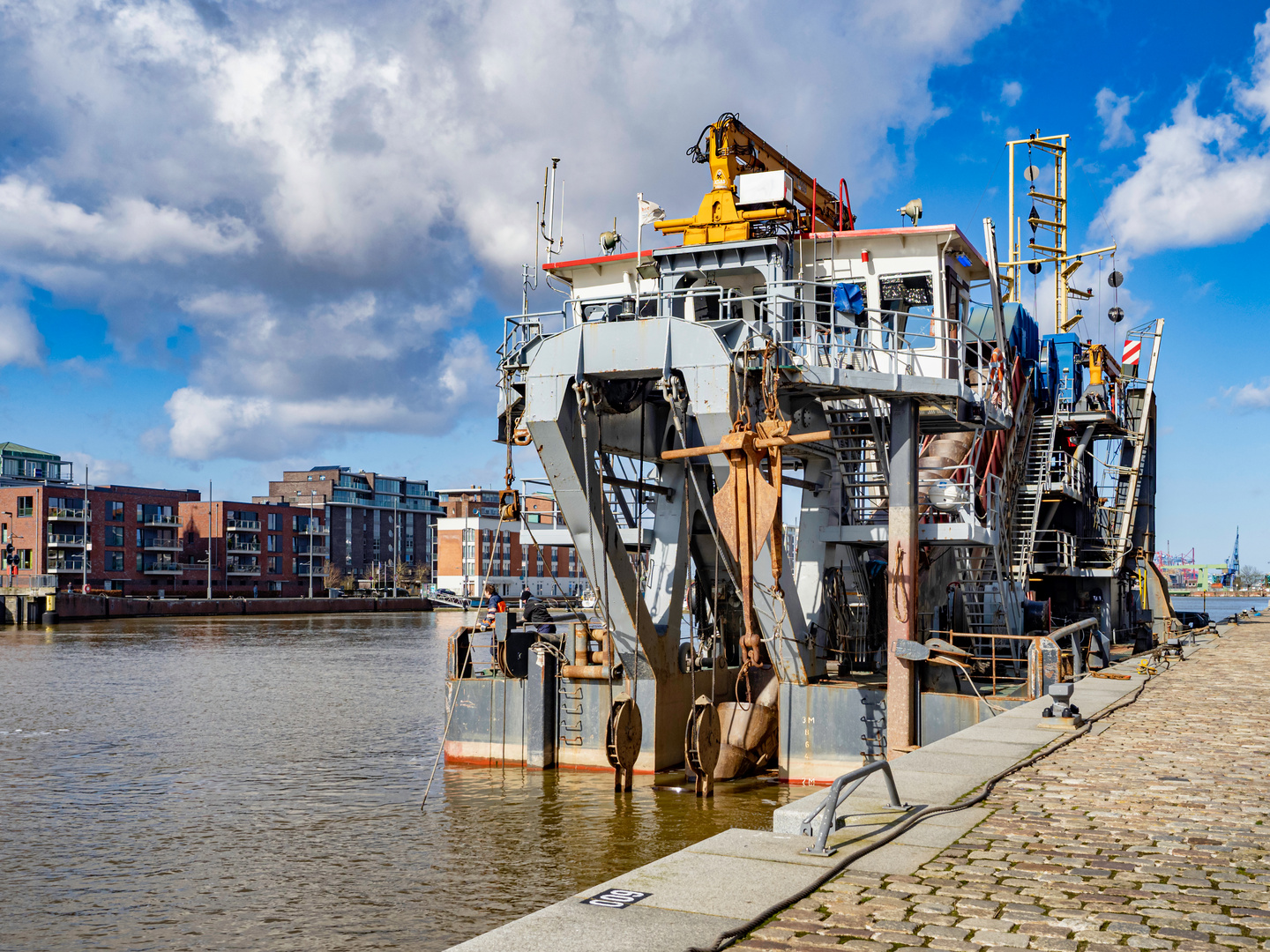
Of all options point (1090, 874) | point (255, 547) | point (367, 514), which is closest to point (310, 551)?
point (255, 547)

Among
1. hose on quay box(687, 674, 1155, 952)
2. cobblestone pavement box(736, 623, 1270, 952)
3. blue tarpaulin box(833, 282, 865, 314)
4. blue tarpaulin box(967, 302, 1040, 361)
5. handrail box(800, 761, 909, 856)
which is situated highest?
blue tarpaulin box(967, 302, 1040, 361)

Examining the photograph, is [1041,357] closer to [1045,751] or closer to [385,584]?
[1045,751]

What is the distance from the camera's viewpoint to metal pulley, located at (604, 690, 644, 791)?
19.7 m

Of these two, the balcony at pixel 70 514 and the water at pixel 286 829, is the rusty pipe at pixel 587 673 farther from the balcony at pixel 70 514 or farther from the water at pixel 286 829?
the balcony at pixel 70 514

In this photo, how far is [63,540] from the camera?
365 feet

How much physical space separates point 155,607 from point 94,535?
16525 mm

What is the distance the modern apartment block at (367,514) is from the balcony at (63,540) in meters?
38.1

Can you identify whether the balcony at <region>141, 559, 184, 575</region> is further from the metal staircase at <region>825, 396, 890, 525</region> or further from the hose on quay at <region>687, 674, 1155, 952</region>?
the hose on quay at <region>687, 674, 1155, 952</region>

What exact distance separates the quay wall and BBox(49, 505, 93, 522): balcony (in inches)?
435

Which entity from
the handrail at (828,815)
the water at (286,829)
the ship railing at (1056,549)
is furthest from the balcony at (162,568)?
the handrail at (828,815)

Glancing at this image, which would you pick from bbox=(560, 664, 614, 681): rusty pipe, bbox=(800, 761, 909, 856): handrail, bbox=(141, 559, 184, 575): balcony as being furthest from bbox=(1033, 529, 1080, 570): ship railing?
bbox=(141, 559, 184, 575): balcony

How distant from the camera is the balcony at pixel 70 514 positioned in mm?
110250

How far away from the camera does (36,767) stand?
24203 millimetres

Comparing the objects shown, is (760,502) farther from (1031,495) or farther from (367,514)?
(367,514)
